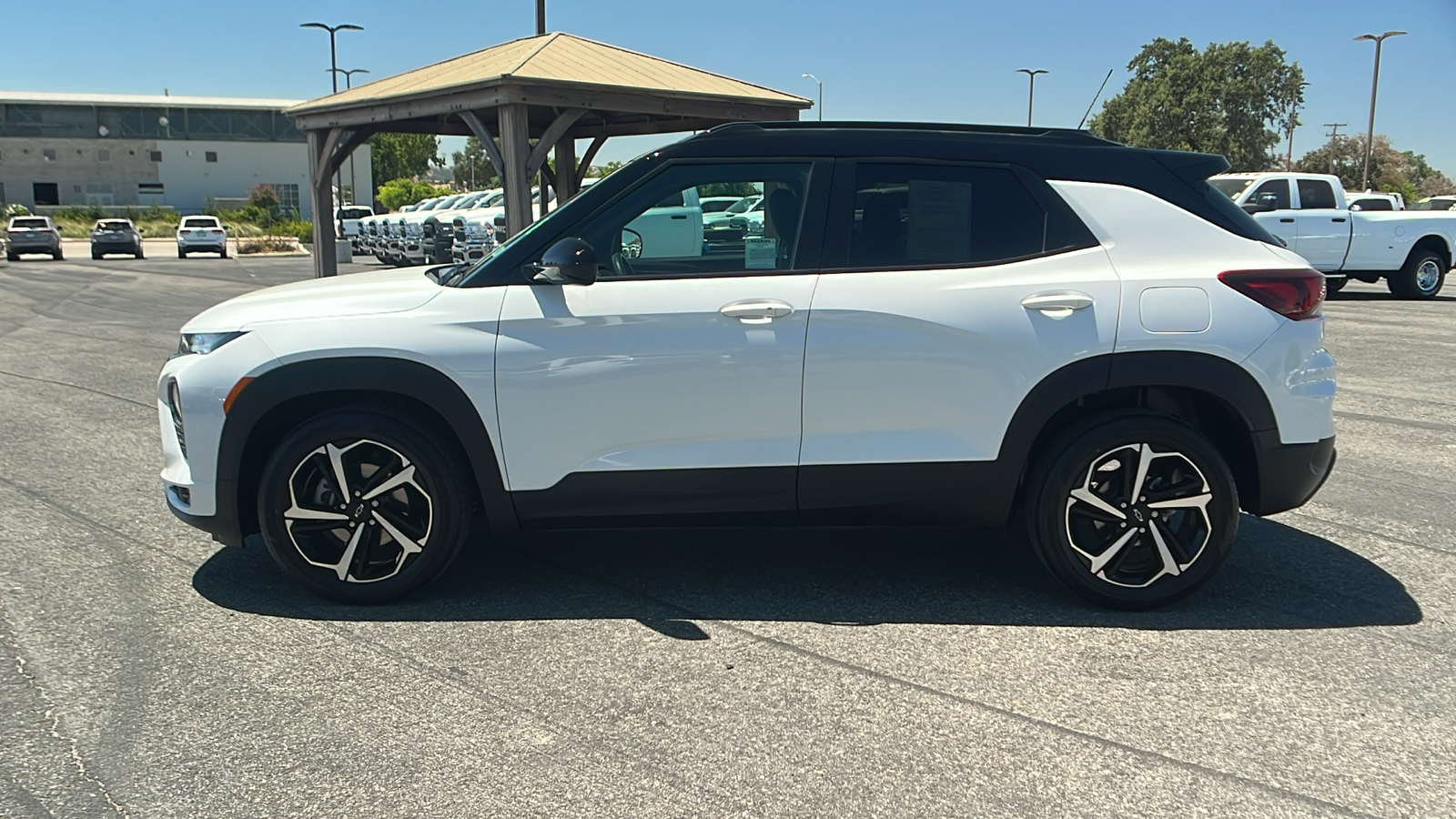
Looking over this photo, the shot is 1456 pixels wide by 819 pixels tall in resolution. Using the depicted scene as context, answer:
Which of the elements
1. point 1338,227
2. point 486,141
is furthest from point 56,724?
point 1338,227

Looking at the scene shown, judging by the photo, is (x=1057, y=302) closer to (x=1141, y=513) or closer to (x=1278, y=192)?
(x=1141, y=513)

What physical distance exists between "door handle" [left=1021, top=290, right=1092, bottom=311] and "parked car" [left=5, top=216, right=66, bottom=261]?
3996cm

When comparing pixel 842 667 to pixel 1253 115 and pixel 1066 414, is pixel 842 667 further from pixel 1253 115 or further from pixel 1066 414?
pixel 1253 115

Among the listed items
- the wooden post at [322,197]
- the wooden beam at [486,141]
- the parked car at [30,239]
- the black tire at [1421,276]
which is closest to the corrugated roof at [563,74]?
the wooden beam at [486,141]

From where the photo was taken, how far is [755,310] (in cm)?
418

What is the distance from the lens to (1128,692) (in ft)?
12.0

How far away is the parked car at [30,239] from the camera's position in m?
36.4

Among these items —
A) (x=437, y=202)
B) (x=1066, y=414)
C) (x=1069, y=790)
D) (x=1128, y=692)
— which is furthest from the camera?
(x=437, y=202)

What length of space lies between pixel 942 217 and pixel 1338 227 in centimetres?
1735

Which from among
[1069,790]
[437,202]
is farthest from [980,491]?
[437,202]

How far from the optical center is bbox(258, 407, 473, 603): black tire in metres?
4.25

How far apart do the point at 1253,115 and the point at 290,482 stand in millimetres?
75922

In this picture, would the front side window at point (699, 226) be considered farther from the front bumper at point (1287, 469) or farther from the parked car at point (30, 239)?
the parked car at point (30, 239)

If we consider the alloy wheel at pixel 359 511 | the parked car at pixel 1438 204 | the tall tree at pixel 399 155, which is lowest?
the alloy wheel at pixel 359 511
